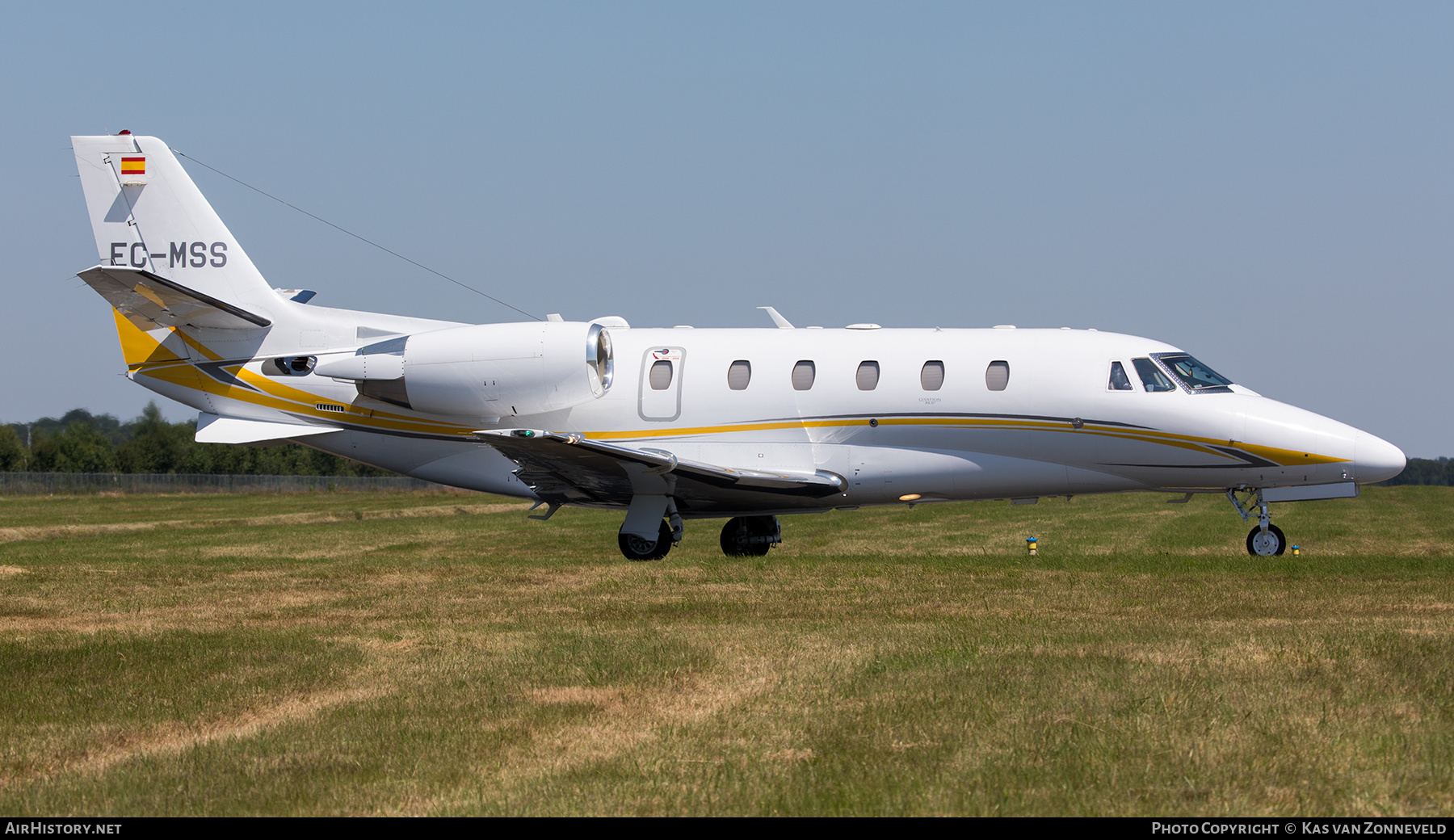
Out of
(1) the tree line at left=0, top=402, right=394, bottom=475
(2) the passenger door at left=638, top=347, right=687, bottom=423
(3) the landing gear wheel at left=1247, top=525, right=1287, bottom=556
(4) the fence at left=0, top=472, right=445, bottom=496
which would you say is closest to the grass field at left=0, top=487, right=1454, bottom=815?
(3) the landing gear wheel at left=1247, top=525, right=1287, bottom=556

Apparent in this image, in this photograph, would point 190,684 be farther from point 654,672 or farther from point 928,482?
point 928,482

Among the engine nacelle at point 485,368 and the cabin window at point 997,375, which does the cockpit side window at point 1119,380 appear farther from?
the engine nacelle at point 485,368

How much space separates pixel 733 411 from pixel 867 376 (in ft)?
5.87

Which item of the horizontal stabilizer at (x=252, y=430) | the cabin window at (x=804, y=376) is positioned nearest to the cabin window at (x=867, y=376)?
the cabin window at (x=804, y=376)

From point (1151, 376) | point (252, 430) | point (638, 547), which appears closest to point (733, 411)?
point (638, 547)

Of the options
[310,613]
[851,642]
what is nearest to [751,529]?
[310,613]

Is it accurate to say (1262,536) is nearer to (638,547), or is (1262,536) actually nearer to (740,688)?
(638,547)

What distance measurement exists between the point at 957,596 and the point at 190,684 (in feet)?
22.6

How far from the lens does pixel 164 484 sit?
7156 centimetres

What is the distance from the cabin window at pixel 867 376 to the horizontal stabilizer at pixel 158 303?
8241mm

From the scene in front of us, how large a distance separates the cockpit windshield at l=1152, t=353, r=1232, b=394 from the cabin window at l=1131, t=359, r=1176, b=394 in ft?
0.46

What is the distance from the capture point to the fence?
67.3 m

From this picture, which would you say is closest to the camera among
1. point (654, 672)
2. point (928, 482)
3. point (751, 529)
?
point (654, 672)
